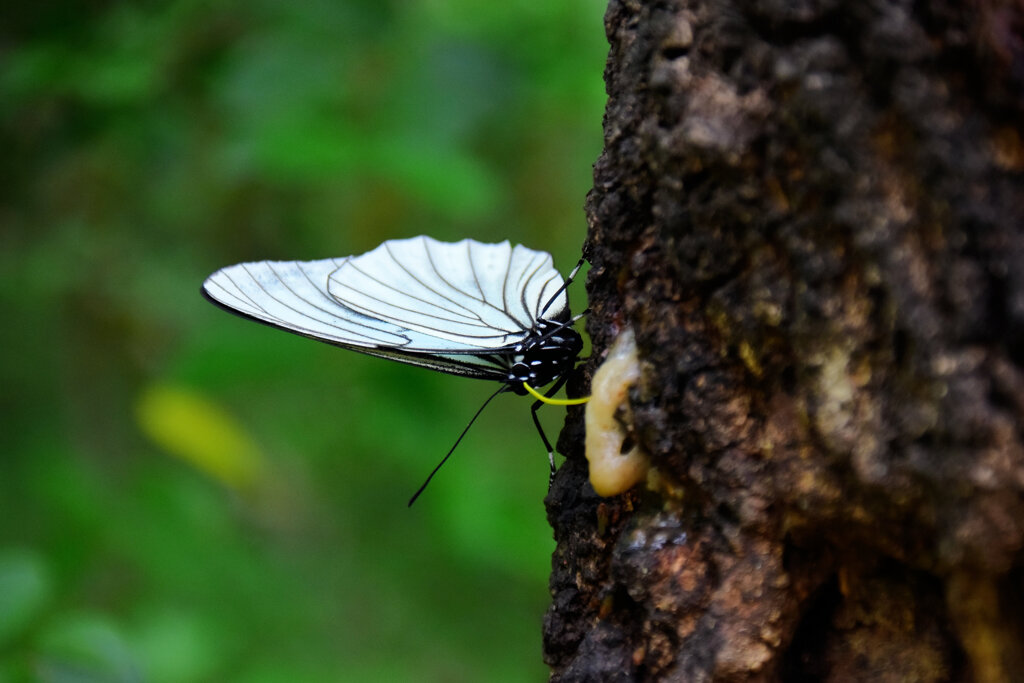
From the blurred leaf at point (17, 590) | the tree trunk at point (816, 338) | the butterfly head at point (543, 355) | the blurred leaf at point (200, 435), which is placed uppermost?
the blurred leaf at point (200, 435)

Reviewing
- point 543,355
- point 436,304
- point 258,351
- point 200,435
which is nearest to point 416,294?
point 436,304

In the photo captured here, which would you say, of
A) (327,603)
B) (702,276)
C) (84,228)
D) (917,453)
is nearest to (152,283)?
(84,228)

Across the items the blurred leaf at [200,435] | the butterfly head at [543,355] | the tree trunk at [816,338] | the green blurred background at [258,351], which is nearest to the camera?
the tree trunk at [816,338]

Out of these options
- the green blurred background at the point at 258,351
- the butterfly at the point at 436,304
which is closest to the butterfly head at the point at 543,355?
the butterfly at the point at 436,304

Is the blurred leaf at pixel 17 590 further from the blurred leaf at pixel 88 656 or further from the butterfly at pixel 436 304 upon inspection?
the butterfly at pixel 436 304

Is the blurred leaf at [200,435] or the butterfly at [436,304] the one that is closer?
the butterfly at [436,304]

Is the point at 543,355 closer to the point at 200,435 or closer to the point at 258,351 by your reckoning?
the point at 258,351

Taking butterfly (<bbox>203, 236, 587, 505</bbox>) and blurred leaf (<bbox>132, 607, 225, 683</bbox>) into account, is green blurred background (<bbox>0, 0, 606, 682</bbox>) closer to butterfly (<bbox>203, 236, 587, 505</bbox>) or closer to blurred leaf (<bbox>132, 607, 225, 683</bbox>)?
blurred leaf (<bbox>132, 607, 225, 683</bbox>)
